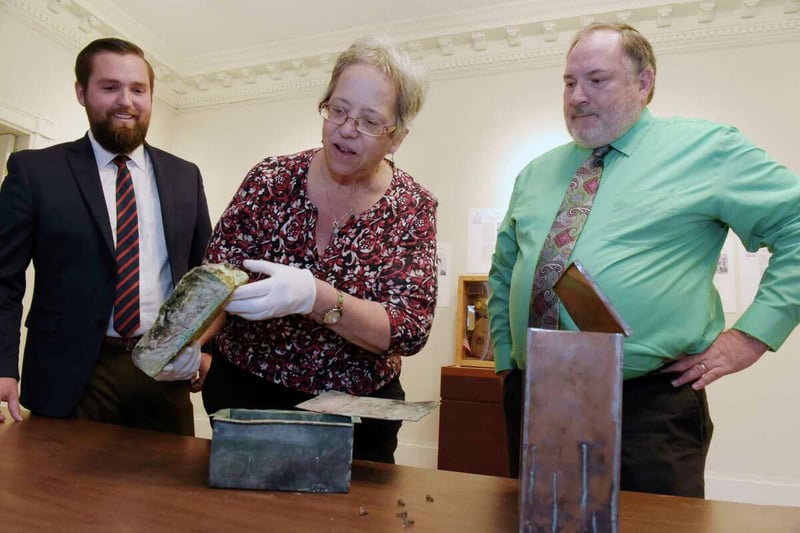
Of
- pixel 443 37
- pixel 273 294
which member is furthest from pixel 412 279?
pixel 443 37

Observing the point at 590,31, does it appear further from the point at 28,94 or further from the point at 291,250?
the point at 28,94

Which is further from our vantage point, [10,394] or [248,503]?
[10,394]

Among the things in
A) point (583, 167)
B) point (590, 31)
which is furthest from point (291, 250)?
point (590, 31)

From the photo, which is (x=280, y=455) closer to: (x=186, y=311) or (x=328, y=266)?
(x=186, y=311)

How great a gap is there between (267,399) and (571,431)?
776 millimetres

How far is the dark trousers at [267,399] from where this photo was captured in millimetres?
1230

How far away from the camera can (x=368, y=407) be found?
928mm

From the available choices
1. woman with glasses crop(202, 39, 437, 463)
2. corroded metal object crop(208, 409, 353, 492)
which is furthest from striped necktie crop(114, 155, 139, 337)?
corroded metal object crop(208, 409, 353, 492)

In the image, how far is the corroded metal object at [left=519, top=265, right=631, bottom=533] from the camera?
599 millimetres

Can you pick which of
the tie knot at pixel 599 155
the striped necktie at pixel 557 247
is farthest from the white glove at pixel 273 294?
the tie knot at pixel 599 155

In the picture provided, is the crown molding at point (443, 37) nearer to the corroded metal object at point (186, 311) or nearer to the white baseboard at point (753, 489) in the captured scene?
the white baseboard at point (753, 489)

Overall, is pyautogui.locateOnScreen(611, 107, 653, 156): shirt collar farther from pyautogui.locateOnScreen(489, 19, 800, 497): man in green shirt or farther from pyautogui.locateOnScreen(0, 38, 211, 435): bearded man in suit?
pyautogui.locateOnScreen(0, 38, 211, 435): bearded man in suit

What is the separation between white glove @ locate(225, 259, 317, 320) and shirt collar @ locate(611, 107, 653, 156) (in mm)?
848

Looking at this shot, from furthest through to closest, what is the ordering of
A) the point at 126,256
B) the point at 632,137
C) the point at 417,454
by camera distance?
the point at 417,454 → the point at 126,256 → the point at 632,137
